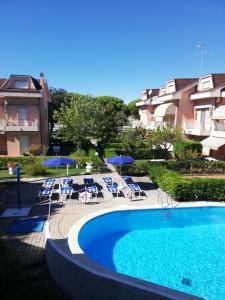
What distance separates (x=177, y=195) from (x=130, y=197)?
3.55 meters

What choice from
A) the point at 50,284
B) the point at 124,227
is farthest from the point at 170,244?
the point at 50,284

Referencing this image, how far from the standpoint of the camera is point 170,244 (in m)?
14.8

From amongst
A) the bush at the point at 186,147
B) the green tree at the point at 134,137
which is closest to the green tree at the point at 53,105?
the green tree at the point at 134,137

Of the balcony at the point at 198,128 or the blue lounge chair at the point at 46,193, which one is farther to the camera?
the balcony at the point at 198,128

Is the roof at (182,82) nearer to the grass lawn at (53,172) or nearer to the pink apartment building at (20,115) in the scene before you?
the pink apartment building at (20,115)

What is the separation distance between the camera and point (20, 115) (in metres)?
36.1

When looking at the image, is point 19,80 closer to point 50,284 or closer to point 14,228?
point 14,228

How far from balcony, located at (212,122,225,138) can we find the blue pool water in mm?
15289

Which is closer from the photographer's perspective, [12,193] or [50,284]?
[50,284]

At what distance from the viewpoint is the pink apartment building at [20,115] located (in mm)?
35188

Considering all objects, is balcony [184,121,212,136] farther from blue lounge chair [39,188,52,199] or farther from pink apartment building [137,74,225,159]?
blue lounge chair [39,188,52,199]

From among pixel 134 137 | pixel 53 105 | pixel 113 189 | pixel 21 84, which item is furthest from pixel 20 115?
pixel 113 189

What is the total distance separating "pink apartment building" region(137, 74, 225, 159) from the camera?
3284cm

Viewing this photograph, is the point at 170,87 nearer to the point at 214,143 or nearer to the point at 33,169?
the point at 214,143
